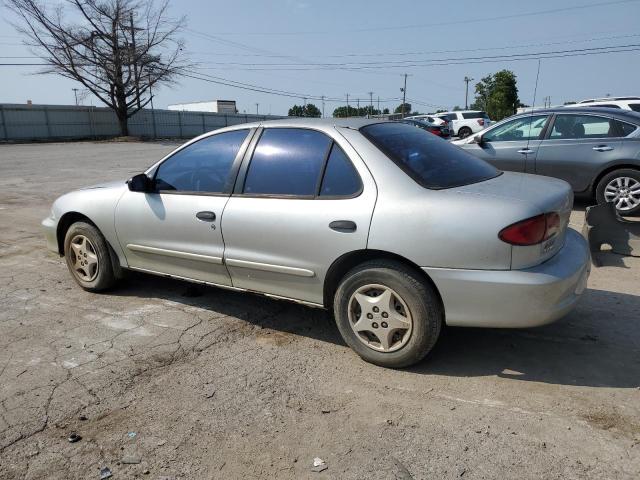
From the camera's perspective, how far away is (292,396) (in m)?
3.02

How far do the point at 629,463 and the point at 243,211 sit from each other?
2.67 m

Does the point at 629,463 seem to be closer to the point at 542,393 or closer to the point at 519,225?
the point at 542,393

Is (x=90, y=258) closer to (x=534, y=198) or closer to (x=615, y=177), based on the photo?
(x=534, y=198)

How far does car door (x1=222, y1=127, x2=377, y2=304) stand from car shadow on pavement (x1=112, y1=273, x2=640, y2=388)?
55cm

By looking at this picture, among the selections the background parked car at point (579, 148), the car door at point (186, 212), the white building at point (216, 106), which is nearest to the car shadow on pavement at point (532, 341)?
the car door at point (186, 212)

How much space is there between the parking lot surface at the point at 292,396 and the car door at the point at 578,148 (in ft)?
11.0

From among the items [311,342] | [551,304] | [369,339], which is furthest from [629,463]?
[311,342]

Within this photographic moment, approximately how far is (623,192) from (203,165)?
235 inches

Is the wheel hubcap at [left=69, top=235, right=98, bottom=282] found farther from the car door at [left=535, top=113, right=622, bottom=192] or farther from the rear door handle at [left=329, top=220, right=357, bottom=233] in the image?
the car door at [left=535, top=113, right=622, bottom=192]

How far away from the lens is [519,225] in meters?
2.83

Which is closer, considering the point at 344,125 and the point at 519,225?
the point at 519,225

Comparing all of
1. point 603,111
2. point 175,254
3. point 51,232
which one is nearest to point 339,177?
point 175,254

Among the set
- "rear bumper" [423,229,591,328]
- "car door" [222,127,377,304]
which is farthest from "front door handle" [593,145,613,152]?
"car door" [222,127,377,304]

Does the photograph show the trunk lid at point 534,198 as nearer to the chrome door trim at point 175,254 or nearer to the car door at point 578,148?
the chrome door trim at point 175,254
